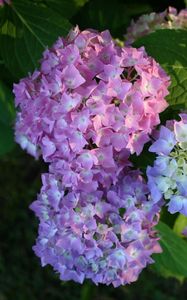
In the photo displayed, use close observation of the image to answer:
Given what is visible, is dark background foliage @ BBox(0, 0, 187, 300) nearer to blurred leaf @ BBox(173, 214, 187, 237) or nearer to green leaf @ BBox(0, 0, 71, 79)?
blurred leaf @ BBox(173, 214, 187, 237)

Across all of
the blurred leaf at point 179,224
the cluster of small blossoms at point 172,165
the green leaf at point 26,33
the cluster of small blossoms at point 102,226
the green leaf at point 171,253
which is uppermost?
the green leaf at point 26,33

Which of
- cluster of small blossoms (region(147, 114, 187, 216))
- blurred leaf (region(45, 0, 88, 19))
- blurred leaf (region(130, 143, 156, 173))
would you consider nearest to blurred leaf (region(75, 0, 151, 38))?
blurred leaf (region(45, 0, 88, 19))

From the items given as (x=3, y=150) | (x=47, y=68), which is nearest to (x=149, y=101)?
(x=47, y=68)

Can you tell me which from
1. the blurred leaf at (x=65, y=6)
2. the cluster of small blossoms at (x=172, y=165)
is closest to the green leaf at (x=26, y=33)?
the blurred leaf at (x=65, y=6)

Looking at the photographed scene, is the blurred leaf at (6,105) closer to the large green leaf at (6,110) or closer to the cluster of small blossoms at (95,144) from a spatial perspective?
the large green leaf at (6,110)

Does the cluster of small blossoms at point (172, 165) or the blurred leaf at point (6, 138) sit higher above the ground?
the cluster of small blossoms at point (172, 165)

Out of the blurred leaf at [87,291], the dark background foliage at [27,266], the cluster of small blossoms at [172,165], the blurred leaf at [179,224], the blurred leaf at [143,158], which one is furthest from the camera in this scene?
the dark background foliage at [27,266]

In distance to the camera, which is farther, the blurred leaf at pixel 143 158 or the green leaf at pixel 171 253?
the green leaf at pixel 171 253

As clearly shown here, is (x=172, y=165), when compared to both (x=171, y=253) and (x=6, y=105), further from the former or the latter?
(x=6, y=105)

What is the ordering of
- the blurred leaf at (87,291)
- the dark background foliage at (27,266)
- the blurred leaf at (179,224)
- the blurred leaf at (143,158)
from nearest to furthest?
the blurred leaf at (143,158)
the blurred leaf at (179,224)
the blurred leaf at (87,291)
the dark background foliage at (27,266)
